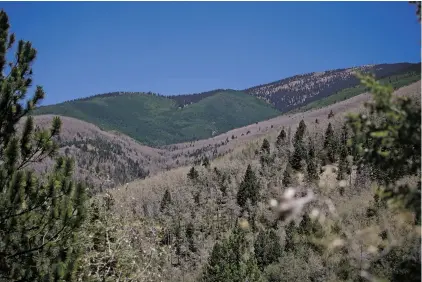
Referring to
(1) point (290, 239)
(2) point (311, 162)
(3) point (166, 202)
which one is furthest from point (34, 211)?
(3) point (166, 202)

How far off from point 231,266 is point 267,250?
42.6 feet

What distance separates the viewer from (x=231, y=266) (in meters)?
42.8

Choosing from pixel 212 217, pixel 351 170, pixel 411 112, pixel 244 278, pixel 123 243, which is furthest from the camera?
pixel 212 217

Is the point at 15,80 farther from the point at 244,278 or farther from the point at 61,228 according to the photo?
the point at 244,278

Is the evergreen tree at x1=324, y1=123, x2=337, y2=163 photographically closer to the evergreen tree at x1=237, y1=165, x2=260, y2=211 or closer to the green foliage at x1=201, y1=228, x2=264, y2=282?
the evergreen tree at x1=237, y1=165, x2=260, y2=211

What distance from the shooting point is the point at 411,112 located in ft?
16.1

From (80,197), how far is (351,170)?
63.9m

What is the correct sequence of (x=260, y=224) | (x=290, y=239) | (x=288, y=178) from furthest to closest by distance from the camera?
1. (x=288, y=178)
2. (x=260, y=224)
3. (x=290, y=239)

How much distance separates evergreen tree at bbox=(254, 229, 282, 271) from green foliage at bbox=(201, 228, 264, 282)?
9.89 feet

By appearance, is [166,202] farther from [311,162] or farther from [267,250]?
[267,250]

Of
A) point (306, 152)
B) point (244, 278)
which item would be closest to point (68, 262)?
point (244, 278)

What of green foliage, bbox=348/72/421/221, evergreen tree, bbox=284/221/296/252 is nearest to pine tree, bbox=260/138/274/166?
evergreen tree, bbox=284/221/296/252

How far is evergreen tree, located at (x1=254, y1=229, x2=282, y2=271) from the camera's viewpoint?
53725mm

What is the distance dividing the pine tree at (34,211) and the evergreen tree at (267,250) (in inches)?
1806
